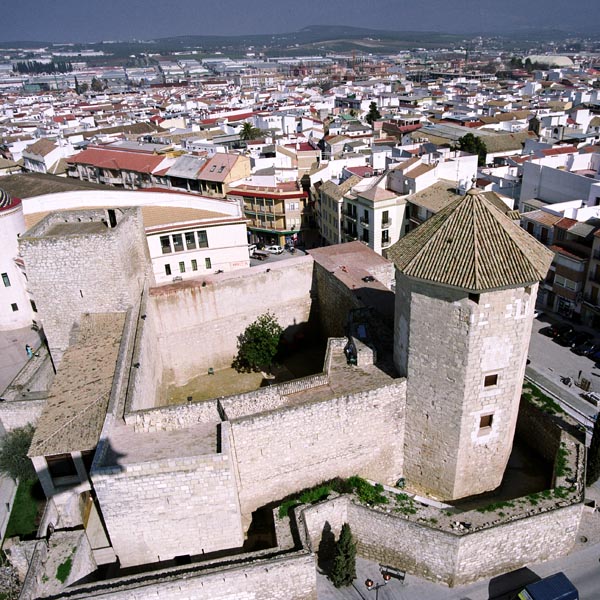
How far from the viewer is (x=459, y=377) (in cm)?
1638

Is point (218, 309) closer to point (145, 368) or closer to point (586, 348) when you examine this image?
point (145, 368)

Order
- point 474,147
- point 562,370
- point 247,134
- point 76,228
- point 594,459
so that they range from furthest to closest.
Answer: point 247,134, point 474,147, point 562,370, point 76,228, point 594,459

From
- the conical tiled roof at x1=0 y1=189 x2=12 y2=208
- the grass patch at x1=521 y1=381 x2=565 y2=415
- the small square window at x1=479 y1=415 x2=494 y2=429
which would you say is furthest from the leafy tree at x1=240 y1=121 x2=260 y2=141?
the small square window at x1=479 y1=415 x2=494 y2=429

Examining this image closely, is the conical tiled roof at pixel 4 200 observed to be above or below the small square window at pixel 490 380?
above

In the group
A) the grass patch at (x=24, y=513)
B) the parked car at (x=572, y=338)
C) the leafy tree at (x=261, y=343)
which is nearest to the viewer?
the grass patch at (x=24, y=513)

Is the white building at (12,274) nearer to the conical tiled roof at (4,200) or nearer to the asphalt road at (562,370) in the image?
the conical tiled roof at (4,200)

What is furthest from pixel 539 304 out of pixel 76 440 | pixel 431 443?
pixel 76 440

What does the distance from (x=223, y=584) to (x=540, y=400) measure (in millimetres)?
13544

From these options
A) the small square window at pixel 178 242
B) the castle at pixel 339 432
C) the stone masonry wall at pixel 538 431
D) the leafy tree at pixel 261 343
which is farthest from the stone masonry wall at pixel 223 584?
the small square window at pixel 178 242

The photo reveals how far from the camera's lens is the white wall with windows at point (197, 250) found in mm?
29766

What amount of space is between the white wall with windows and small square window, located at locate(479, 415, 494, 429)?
18.7 m

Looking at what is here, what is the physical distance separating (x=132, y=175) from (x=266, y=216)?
1773 cm

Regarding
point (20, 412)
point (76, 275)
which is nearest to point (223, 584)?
point (20, 412)

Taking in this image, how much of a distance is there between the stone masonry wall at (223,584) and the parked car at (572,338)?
69.2 ft
